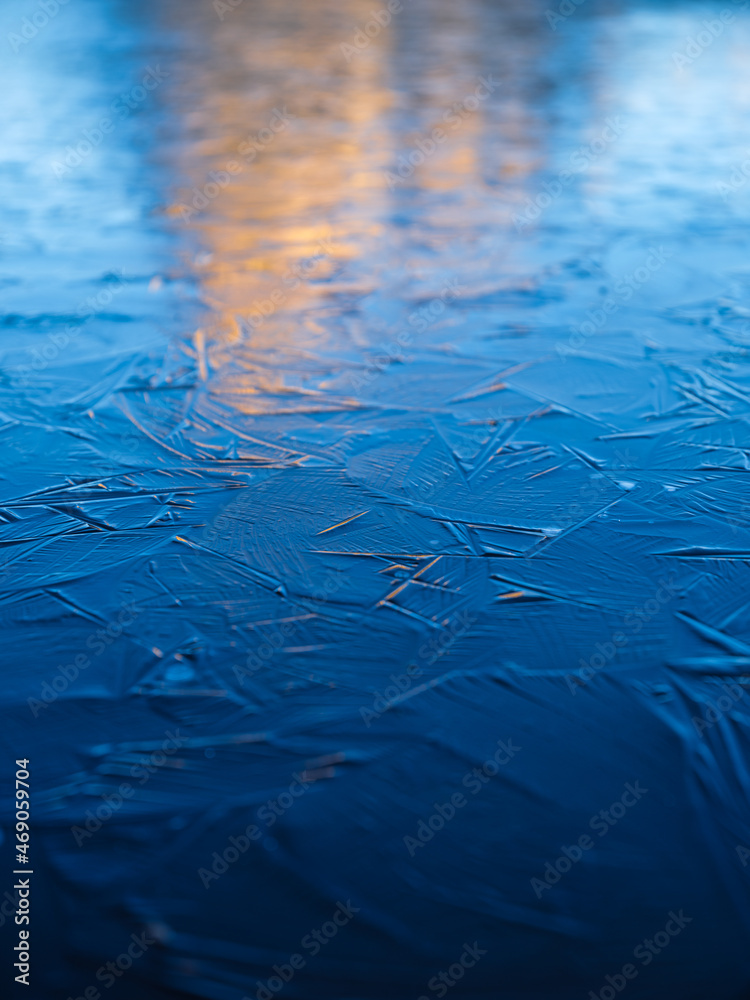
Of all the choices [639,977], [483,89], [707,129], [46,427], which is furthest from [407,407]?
[483,89]

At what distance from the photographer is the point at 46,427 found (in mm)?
1724

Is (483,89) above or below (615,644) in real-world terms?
above

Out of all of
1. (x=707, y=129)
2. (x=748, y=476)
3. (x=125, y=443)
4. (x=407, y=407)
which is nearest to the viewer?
(x=748, y=476)

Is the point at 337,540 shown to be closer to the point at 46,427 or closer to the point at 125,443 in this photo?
the point at 125,443

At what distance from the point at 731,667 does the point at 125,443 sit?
1162 millimetres

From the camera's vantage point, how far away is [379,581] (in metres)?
1.32

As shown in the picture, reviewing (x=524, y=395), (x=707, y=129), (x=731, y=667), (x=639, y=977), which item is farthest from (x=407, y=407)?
(x=707, y=129)

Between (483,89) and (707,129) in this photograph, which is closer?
(707,129)

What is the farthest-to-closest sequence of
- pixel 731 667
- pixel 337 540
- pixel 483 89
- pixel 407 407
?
pixel 483 89 < pixel 407 407 < pixel 337 540 < pixel 731 667

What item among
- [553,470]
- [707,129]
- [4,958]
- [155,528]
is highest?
[707,129]

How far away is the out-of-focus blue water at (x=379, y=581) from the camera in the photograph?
2.92 ft

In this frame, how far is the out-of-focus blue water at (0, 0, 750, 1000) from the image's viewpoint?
0.89 m

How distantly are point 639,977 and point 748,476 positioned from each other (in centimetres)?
98

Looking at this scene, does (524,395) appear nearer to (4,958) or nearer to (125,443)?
(125,443)
